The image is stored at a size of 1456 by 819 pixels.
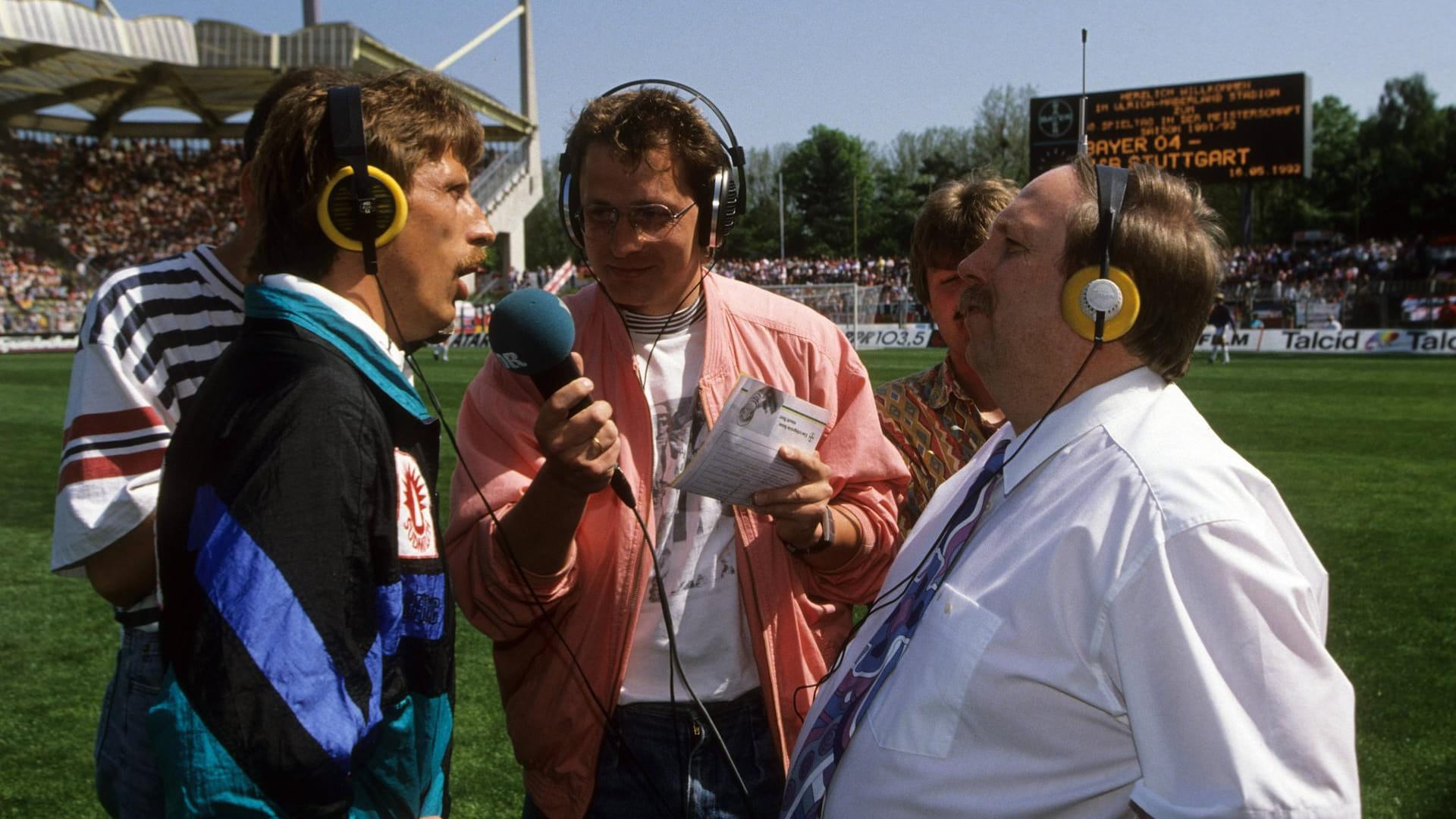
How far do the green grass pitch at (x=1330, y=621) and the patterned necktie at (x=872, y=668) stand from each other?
8.32ft

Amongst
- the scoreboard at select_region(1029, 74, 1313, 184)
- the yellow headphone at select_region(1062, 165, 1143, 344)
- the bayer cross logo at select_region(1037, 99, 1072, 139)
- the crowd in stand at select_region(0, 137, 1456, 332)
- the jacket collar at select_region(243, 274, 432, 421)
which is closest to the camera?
the jacket collar at select_region(243, 274, 432, 421)

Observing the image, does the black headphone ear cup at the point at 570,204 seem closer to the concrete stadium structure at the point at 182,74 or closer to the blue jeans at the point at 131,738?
the blue jeans at the point at 131,738

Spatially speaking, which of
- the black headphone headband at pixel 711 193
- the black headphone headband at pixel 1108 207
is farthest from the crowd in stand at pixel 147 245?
the black headphone headband at pixel 1108 207

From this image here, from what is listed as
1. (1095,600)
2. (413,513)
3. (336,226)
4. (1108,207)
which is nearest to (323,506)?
(413,513)

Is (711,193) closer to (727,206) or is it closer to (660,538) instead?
(727,206)

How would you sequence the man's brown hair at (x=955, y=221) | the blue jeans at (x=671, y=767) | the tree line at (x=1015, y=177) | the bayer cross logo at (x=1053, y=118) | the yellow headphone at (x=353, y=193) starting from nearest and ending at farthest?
the yellow headphone at (x=353, y=193)
the blue jeans at (x=671, y=767)
the man's brown hair at (x=955, y=221)
the bayer cross logo at (x=1053, y=118)
the tree line at (x=1015, y=177)

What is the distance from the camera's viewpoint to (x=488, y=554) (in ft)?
6.73

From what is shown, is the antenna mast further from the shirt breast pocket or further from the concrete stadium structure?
the concrete stadium structure

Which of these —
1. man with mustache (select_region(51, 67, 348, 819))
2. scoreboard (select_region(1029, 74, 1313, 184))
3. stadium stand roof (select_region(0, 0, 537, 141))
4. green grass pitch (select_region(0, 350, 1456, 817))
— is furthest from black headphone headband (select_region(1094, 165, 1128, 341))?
stadium stand roof (select_region(0, 0, 537, 141))

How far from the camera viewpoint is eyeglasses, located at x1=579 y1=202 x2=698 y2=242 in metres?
2.26

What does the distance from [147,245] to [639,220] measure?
159 feet

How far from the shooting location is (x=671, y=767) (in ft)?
7.01

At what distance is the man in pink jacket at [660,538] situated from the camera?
2.10m

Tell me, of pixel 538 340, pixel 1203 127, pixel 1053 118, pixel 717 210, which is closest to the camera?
pixel 538 340
